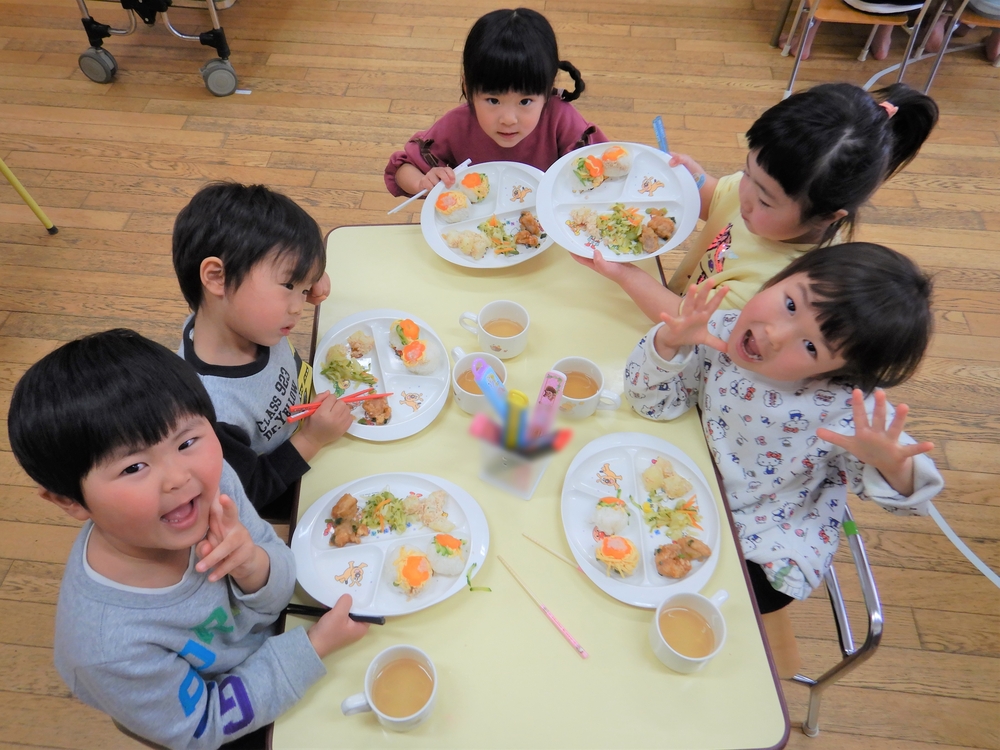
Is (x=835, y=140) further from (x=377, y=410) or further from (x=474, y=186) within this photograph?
(x=377, y=410)

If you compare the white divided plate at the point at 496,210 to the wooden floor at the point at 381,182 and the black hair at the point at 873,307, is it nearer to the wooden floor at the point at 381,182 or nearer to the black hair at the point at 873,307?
the black hair at the point at 873,307

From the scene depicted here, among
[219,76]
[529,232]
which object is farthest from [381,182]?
[529,232]

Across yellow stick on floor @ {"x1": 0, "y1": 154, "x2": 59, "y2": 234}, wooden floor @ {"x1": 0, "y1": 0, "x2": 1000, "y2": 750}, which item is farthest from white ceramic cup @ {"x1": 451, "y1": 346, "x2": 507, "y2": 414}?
yellow stick on floor @ {"x1": 0, "y1": 154, "x2": 59, "y2": 234}

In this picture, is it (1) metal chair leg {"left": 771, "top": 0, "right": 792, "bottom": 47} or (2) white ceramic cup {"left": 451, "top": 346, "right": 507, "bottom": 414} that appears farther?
(1) metal chair leg {"left": 771, "top": 0, "right": 792, "bottom": 47}

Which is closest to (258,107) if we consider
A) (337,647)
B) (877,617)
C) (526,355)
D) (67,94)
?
(67,94)

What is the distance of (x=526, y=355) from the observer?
5.02ft

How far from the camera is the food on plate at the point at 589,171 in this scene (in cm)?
181

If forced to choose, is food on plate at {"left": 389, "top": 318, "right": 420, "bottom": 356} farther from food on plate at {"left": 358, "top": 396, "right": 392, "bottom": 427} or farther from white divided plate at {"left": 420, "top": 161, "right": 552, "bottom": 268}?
white divided plate at {"left": 420, "top": 161, "right": 552, "bottom": 268}

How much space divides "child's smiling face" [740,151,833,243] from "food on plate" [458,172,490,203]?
2.29ft

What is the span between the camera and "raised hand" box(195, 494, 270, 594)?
1.02 meters

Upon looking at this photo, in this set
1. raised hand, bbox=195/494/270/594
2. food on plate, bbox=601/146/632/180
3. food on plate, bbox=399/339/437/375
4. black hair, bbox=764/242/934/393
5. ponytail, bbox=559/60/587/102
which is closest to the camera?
raised hand, bbox=195/494/270/594

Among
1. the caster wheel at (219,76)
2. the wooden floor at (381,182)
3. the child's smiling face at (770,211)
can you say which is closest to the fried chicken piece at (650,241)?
the child's smiling face at (770,211)

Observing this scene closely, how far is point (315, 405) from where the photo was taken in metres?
1.39

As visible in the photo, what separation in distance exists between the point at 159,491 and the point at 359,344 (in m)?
0.65
